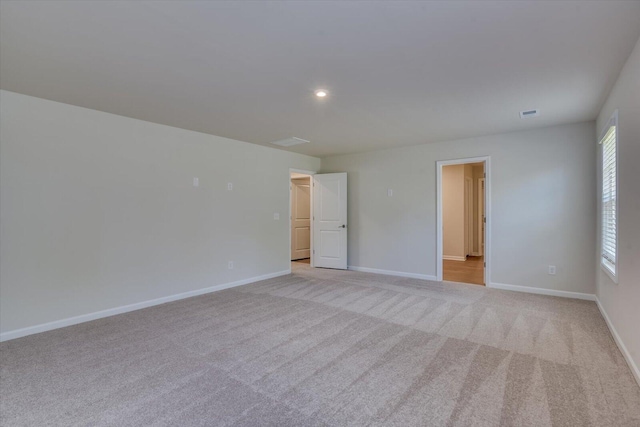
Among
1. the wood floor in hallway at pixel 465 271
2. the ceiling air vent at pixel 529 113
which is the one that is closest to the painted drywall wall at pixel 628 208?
the ceiling air vent at pixel 529 113

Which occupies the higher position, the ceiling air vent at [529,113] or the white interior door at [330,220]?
the ceiling air vent at [529,113]

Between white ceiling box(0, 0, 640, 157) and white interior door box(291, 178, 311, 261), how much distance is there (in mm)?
4439

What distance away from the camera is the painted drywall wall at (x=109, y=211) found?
10.3ft

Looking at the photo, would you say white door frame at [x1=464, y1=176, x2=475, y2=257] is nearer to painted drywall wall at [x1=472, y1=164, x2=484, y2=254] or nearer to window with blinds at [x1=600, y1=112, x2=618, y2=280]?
painted drywall wall at [x1=472, y1=164, x2=484, y2=254]

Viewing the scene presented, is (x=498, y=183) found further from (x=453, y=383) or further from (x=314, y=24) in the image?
(x=314, y=24)

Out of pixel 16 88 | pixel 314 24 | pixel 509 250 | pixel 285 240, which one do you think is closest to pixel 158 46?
pixel 314 24

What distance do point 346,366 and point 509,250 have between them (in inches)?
143

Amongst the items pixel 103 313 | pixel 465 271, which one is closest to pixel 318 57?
pixel 103 313

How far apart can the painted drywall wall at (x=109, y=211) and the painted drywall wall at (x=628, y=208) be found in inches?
185

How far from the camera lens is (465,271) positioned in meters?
6.31

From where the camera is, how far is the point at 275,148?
5.84m

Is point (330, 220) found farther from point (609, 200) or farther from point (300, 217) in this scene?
point (609, 200)

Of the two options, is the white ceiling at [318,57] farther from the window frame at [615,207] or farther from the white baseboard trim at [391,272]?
the white baseboard trim at [391,272]

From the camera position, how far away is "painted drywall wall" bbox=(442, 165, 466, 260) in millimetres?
7781
